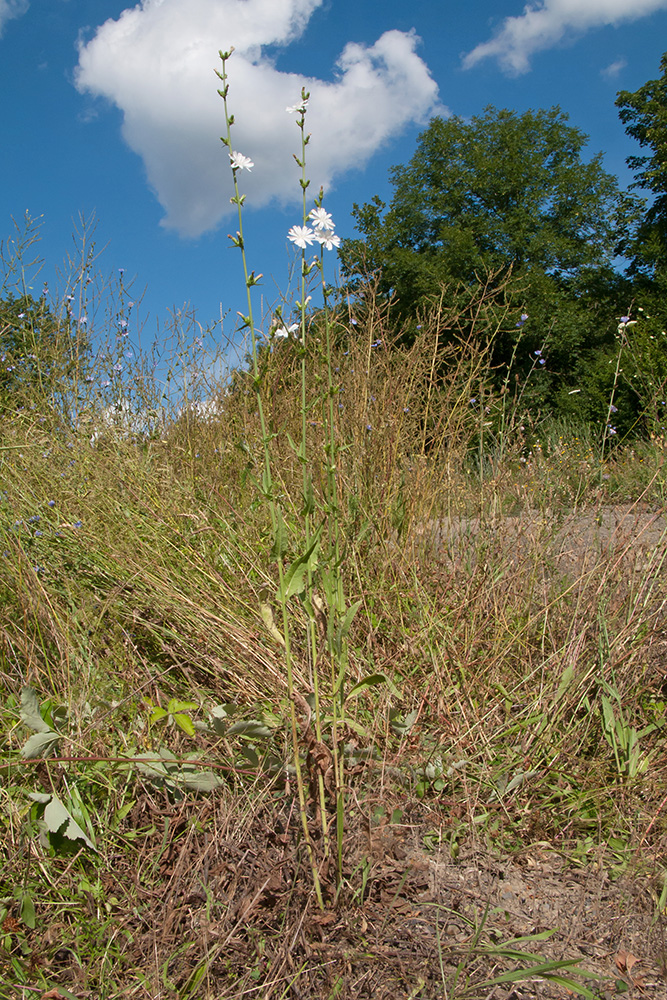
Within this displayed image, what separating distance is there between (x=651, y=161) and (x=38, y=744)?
22750 millimetres

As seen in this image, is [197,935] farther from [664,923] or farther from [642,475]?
[642,475]

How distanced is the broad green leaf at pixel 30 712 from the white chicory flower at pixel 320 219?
1.21m

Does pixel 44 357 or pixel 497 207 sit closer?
pixel 44 357

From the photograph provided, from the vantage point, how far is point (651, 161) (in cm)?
1877

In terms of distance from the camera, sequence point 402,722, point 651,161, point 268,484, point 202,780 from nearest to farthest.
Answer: point 268,484
point 202,780
point 402,722
point 651,161

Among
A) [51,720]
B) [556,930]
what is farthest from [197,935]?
[556,930]

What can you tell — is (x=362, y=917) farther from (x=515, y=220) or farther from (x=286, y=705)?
(x=515, y=220)

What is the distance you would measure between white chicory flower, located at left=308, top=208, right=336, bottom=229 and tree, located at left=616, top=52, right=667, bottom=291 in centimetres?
1883

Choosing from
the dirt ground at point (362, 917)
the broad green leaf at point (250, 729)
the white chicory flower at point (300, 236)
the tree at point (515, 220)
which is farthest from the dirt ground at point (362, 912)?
the tree at point (515, 220)

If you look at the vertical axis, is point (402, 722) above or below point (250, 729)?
below

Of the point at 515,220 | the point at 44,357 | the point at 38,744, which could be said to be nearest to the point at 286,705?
the point at 38,744

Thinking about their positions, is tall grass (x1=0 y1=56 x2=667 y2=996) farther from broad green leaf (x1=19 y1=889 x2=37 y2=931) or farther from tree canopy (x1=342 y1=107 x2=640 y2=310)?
tree canopy (x1=342 y1=107 x2=640 y2=310)

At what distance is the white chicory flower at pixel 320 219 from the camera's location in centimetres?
130

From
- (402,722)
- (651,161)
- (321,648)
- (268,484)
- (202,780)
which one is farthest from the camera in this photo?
(651,161)
